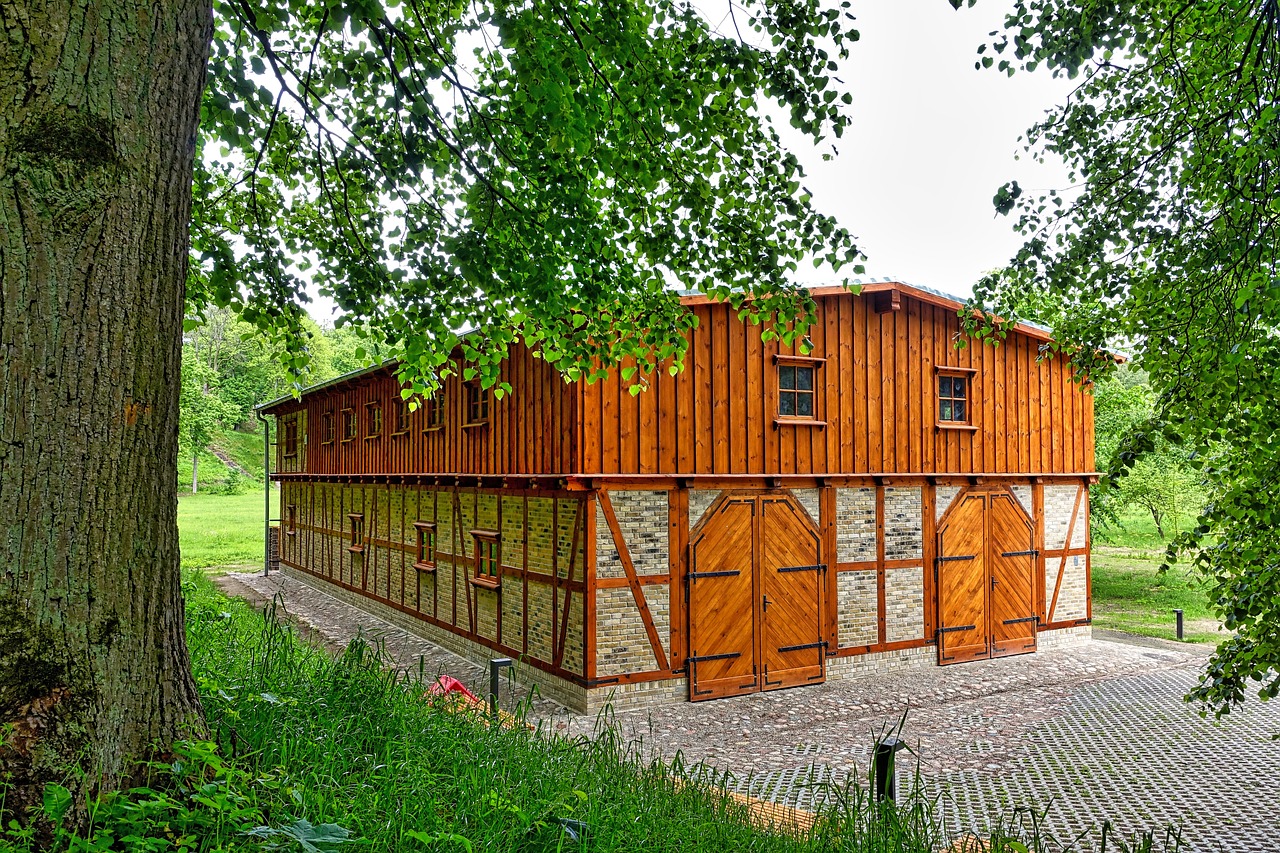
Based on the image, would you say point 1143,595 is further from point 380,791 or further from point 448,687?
point 380,791

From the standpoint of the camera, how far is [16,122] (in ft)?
8.26

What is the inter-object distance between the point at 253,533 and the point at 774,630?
3427 cm

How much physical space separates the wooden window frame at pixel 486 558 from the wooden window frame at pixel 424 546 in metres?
1.89

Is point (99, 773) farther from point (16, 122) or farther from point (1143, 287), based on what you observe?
point (1143, 287)

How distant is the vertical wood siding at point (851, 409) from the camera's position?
10891 millimetres

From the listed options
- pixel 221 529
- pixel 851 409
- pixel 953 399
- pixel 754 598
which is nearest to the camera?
pixel 754 598

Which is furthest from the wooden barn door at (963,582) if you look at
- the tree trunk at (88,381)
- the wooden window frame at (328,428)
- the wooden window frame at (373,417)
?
the wooden window frame at (328,428)

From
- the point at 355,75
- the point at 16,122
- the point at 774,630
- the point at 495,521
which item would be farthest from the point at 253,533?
the point at 16,122

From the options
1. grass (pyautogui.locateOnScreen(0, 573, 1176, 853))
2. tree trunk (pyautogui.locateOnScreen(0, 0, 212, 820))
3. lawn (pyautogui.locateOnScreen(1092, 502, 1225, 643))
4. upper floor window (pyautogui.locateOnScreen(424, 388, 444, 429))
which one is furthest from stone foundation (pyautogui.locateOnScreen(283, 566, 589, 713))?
lawn (pyautogui.locateOnScreen(1092, 502, 1225, 643))

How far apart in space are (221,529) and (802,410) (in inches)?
1408

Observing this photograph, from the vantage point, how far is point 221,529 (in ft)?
129

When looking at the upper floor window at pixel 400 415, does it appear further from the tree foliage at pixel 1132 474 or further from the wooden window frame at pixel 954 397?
the tree foliage at pixel 1132 474

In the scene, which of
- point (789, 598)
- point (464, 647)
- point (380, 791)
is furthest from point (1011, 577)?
point (380, 791)

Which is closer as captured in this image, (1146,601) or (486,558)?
(486,558)
